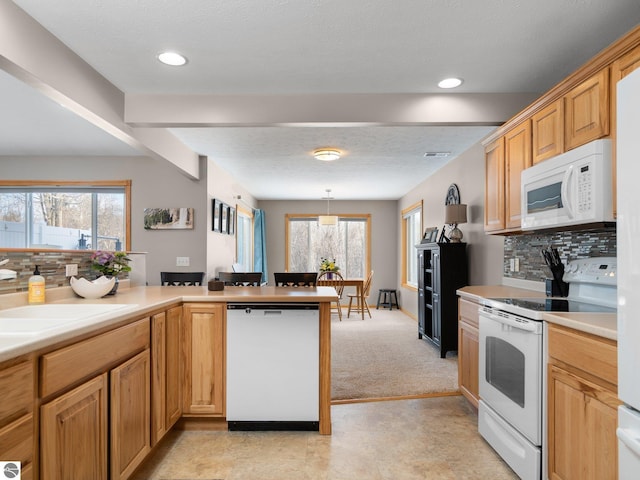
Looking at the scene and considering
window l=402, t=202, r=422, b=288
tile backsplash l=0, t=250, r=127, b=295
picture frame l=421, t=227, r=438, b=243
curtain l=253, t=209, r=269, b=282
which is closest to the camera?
tile backsplash l=0, t=250, r=127, b=295

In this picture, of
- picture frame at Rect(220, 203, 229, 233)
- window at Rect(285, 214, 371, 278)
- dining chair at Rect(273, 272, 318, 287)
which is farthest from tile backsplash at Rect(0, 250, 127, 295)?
window at Rect(285, 214, 371, 278)

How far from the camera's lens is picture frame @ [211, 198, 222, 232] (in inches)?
198

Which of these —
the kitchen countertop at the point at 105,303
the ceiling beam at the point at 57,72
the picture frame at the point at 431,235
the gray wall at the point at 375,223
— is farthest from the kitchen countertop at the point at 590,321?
the gray wall at the point at 375,223

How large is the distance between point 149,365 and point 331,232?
6.96 metres

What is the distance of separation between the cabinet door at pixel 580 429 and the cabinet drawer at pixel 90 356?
1.98m

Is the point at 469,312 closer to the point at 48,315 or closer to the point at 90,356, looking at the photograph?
the point at 90,356

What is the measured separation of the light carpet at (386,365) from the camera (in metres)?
3.36

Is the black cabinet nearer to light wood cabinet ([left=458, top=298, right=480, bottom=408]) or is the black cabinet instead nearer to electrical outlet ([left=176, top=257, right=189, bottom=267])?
light wood cabinet ([left=458, top=298, right=480, bottom=408])

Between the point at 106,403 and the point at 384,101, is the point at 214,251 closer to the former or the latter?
the point at 384,101

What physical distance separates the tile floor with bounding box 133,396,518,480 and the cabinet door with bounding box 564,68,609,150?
185cm

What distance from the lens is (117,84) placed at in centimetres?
285

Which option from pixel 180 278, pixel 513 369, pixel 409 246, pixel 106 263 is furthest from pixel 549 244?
pixel 409 246

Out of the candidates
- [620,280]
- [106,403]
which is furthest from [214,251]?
[620,280]

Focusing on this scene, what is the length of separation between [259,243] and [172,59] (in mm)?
5727
